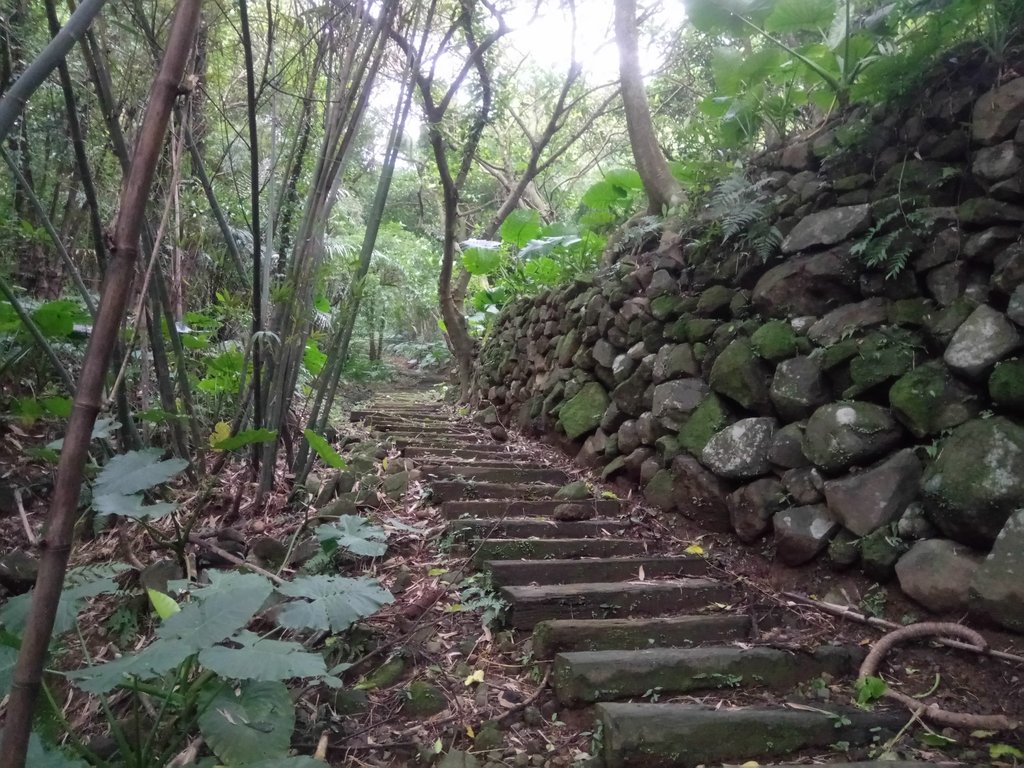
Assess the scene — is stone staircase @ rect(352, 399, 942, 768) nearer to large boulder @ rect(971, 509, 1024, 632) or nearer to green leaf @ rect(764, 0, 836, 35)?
large boulder @ rect(971, 509, 1024, 632)

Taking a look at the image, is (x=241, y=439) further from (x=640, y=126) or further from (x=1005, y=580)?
(x=640, y=126)

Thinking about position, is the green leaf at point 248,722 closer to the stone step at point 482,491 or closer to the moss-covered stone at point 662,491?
the stone step at point 482,491

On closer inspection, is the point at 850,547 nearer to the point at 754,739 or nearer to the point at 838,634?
the point at 838,634

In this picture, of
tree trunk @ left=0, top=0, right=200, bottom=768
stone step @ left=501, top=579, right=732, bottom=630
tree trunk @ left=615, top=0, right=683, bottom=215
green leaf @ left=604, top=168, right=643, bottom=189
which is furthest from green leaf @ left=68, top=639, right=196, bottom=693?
green leaf @ left=604, top=168, right=643, bottom=189

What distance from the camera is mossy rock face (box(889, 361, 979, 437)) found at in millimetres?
2219

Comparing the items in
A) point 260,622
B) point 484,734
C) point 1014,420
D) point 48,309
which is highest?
point 48,309

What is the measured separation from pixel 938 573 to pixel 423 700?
1.63 metres

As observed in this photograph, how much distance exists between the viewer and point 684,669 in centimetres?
199

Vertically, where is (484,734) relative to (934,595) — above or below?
below

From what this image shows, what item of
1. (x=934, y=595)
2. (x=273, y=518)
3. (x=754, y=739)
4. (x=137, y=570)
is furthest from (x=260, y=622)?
(x=934, y=595)

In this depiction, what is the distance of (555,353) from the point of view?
5023mm

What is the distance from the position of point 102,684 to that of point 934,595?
226 centimetres

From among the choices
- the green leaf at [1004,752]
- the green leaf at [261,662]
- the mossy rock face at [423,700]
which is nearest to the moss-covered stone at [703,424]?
the green leaf at [1004,752]

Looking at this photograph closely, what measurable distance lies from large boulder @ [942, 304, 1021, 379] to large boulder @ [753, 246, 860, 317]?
543 mm
